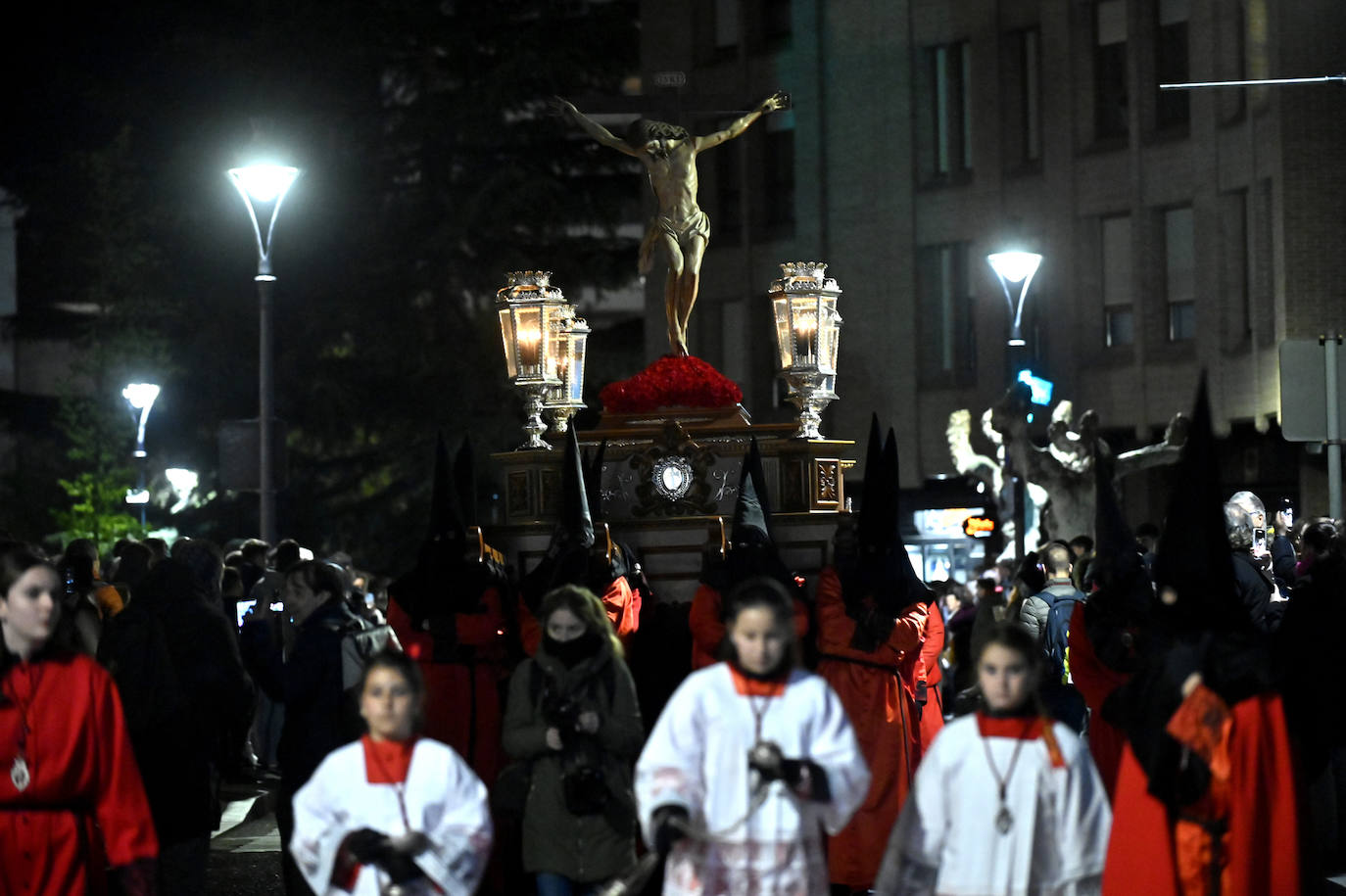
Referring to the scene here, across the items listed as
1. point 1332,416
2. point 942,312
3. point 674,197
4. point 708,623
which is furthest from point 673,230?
point 942,312

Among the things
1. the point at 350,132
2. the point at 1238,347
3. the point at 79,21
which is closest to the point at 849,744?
the point at 1238,347

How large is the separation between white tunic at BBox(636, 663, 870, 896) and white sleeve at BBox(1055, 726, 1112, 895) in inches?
25.8

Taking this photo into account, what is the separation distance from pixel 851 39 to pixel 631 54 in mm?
3863

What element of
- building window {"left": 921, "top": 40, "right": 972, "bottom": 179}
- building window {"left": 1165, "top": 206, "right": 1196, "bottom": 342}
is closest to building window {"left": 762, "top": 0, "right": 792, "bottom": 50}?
building window {"left": 921, "top": 40, "right": 972, "bottom": 179}

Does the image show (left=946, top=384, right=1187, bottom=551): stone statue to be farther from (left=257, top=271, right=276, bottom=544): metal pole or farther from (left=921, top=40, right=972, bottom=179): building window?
(left=257, top=271, right=276, bottom=544): metal pole

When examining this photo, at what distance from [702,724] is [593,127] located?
458 inches

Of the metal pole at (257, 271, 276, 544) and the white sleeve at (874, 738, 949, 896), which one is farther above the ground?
the metal pole at (257, 271, 276, 544)

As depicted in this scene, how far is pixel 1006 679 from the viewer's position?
720 centimetres

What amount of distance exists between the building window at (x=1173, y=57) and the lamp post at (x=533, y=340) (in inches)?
713

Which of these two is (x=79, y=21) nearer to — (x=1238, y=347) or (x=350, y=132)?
(x=350, y=132)

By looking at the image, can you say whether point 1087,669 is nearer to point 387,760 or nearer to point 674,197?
point 387,760

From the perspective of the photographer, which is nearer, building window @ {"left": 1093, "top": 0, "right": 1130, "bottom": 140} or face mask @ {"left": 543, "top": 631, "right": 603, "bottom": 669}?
face mask @ {"left": 543, "top": 631, "right": 603, "bottom": 669}

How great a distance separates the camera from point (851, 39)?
38500 millimetres

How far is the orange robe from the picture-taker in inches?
477
